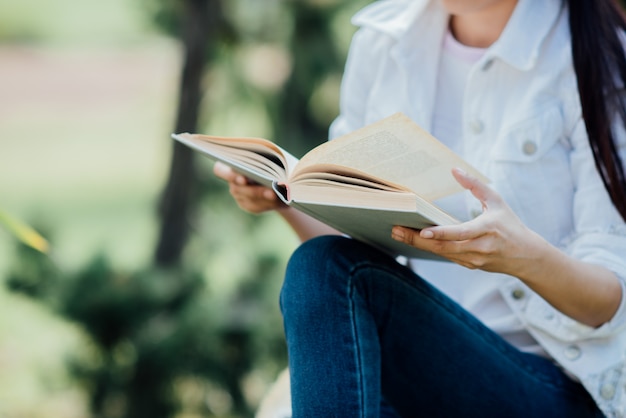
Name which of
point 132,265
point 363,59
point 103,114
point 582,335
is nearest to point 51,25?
point 103,114

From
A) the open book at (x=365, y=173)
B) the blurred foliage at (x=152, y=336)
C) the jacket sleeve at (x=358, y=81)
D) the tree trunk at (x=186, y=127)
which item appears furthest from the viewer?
the tree trunk at (x=186, y=127)

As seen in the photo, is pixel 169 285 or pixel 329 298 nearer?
pixel 329 298

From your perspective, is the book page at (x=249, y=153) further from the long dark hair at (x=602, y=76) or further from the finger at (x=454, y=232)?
the long dark hair at (x=602, y=76)

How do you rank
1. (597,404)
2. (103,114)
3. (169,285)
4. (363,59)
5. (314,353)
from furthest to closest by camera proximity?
(103,114), (169,285), (363,59), (597,404), (314,353)

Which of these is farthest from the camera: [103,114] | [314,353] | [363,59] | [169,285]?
[103,114]

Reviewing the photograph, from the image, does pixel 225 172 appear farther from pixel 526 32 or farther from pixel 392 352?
pixel 526 32

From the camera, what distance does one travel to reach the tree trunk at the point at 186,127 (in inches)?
92.0

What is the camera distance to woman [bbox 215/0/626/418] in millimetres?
1107

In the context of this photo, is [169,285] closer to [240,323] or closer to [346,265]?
[240,323]

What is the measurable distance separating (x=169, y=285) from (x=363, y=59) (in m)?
1.02

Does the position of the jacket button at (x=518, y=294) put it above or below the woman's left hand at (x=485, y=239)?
below

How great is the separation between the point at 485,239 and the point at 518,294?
311 mm

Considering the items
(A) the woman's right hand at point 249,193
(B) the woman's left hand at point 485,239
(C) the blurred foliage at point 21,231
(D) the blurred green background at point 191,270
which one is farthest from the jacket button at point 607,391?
(D) the blurred green background at point 191,270

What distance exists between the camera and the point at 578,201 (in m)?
1.24
